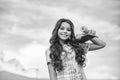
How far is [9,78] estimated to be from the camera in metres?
6.56

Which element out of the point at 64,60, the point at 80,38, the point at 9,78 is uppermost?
the point at 80,38

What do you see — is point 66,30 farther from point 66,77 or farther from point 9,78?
point 9,78

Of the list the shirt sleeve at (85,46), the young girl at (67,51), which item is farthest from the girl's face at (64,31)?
the shirt sleeve at (85,46)

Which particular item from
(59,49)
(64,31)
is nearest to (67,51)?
(59,49)

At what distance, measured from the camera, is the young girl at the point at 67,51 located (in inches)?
76.4

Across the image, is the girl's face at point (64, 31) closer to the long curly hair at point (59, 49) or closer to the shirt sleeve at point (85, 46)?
the long curly hair at point (59, 49)

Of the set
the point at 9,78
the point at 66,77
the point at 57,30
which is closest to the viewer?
the point at 66,77

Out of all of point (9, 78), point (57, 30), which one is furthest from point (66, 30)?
point (9, 78)

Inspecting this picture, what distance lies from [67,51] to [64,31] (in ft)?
0.58

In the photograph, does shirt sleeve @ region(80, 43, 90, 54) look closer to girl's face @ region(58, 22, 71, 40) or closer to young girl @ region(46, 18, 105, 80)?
young girl @ region(46, 18, 105, 80)

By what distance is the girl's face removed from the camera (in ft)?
6.64

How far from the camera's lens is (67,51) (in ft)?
6.61

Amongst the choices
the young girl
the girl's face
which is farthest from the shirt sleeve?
the girl's face

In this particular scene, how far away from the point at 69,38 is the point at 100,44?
296 mm
